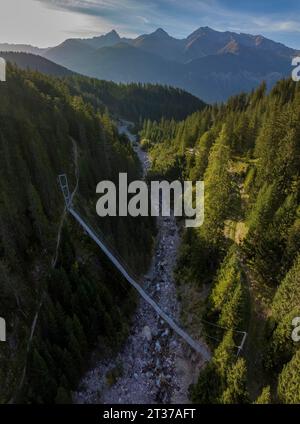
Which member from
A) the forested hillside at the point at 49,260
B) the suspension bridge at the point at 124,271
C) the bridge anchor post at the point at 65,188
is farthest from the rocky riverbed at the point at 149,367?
the bridge anchor post at the point at 65,188

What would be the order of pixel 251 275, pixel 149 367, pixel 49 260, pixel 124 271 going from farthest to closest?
1. pixel 124 271
2. pixel 251 275
3. pixel 49 260
4. pixel 149 367

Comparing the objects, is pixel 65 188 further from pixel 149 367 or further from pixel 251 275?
pixel 251 275

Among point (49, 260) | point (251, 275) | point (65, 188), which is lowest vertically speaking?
point (251, 275)

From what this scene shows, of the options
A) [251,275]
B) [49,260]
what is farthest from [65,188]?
[251,275]

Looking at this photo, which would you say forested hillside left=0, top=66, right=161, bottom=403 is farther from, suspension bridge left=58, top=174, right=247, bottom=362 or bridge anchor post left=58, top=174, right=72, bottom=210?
suspension bridge left=58, top=174, right=247, bottom=362

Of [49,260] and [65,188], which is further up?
[65,188]

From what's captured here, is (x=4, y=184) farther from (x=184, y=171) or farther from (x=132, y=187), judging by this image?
(x=184, y=171)

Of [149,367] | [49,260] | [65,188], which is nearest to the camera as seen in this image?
[149,367]
